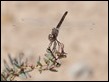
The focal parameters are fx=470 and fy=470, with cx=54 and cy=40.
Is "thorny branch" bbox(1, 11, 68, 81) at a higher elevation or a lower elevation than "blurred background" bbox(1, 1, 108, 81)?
higher

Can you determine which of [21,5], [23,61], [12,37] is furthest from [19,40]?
[23,61]

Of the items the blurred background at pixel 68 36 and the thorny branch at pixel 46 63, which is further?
the blurred background at pixel 68 36

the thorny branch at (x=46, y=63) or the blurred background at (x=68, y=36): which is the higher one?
the thorny branch at (x=46, y=63)

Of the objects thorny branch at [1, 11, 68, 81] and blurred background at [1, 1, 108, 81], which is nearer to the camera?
thorny branch at [1, 11, 68, 81]

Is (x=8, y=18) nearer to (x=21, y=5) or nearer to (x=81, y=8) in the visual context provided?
(x=21, y=5)
